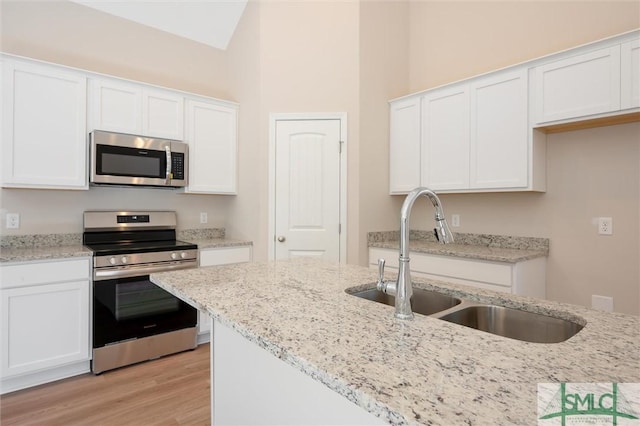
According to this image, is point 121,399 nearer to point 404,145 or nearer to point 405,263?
point 405,263

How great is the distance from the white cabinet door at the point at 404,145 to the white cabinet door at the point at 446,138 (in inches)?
3.1

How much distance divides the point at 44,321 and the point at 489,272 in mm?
3196

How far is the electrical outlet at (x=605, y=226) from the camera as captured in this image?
255 centimetres

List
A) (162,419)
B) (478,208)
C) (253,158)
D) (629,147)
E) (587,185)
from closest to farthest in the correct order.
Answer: (162,419)
(629,147)
(587,185)
(478,208)
(253,158)

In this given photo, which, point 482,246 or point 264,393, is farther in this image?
point 482,246

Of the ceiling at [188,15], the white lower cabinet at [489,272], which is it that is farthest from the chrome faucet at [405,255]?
the ceiling at [188,15]

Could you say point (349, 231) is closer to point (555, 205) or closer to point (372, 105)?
point (372, 105)

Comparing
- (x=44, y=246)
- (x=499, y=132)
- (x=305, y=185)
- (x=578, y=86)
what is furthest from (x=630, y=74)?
(x=44, y=246)

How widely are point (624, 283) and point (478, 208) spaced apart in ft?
3.84

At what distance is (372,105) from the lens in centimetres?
348

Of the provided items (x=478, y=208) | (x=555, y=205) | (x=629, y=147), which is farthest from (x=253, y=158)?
(x=629, y=147)

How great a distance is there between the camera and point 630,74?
221 cm

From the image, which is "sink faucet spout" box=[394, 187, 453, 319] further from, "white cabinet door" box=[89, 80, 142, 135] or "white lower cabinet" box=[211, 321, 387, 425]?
"white cabinet door" box=[89, 80, 142, 135]

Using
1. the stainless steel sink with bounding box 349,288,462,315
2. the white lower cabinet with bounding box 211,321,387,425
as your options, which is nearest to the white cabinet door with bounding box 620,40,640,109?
the stainless steel sink with bounding box 349,288,462,315
